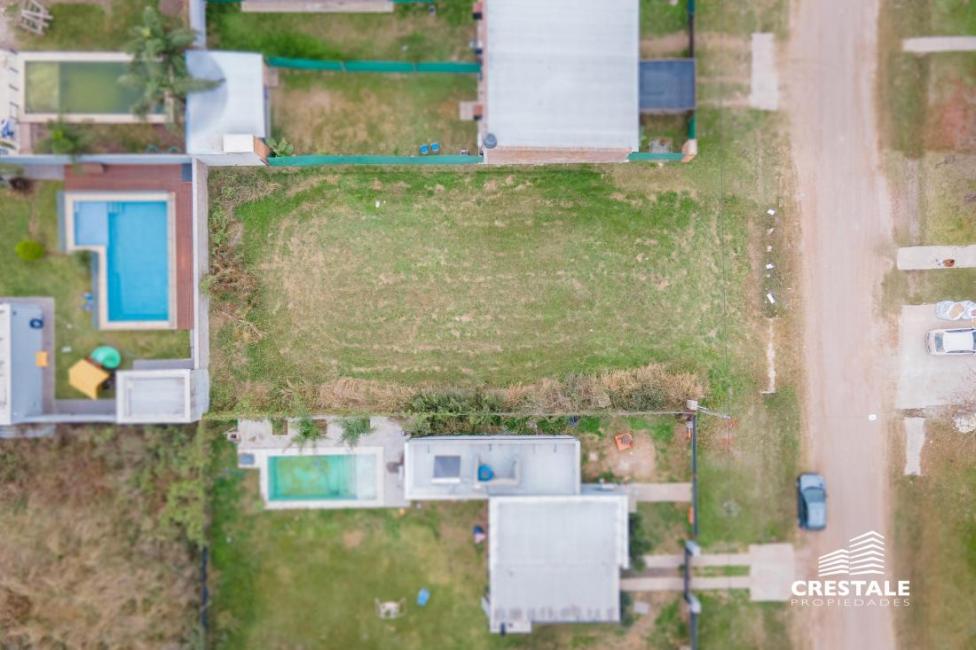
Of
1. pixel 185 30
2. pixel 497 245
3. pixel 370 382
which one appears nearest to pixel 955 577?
pixel 497 245

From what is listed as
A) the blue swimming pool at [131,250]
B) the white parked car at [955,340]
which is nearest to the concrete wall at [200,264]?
the blue swimming pool at [131,250]

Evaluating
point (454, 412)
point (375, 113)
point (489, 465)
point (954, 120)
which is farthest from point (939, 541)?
point (375, 113)

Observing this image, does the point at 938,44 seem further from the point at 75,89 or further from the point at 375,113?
the point at 75,89

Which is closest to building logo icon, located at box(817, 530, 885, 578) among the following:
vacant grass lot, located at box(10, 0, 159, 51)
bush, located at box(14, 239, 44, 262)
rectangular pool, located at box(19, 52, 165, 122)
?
rectangular pool, located at box(19, 52, 165, 122)

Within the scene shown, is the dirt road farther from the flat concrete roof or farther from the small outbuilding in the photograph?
the small outbuilding

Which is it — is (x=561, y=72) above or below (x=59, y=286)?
above

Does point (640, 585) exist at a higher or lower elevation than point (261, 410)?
lower

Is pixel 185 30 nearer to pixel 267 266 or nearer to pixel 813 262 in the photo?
pixel 267 266
